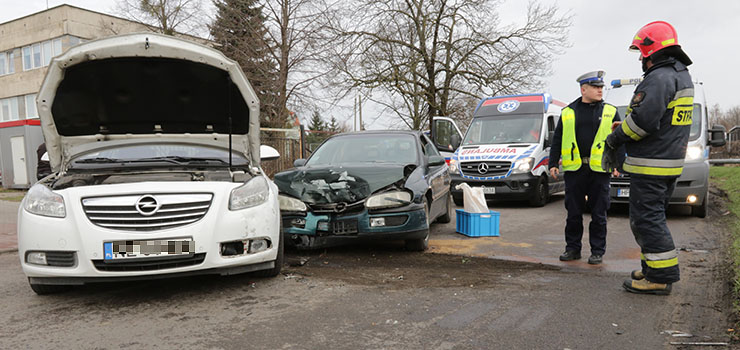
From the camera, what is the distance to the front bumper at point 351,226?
211 inches

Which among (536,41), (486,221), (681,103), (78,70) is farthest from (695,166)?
(536,41)

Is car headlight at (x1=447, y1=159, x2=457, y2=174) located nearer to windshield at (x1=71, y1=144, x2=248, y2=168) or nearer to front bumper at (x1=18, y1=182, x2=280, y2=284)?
windshield at (x1=71, y1=144, x2=248, y2=168)

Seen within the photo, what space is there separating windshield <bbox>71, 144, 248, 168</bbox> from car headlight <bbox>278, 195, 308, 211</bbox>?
66cm

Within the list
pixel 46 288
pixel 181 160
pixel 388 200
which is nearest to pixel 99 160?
pixel 181 160

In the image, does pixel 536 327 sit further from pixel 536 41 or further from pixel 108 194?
pixel 536 41

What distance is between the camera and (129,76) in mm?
4930

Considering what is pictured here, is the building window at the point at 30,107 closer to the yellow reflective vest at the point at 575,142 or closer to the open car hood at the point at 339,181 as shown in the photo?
the open car hood at the point at 339,181

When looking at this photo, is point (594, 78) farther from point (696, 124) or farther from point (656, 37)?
point (696, 124)

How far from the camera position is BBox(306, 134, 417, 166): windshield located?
657 centimetres

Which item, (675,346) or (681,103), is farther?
(681,103)

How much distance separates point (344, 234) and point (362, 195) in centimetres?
46

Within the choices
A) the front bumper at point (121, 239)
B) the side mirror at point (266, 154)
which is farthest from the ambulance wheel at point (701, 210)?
the front bumper at point (121, 239)

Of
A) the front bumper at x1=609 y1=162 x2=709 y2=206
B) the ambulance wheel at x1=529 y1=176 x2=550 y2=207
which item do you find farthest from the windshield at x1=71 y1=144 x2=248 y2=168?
the ambulance wheel at x1=529 y1=176 x2=550 y2=207

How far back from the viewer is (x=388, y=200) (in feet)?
17.7
